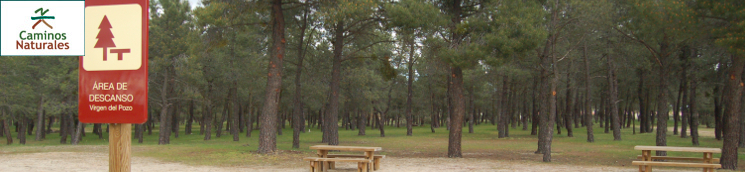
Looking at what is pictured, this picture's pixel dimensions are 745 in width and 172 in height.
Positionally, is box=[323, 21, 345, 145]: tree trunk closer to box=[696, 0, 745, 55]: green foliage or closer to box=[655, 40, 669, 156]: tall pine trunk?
box=[655, 40, 669, 156]: tall pine trunk

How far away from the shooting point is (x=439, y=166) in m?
13.2


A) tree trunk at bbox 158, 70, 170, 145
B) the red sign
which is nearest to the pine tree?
the red sign

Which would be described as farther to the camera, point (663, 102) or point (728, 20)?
point (663, 102)

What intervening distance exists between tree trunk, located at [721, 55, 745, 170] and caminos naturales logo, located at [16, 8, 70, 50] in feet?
44.4

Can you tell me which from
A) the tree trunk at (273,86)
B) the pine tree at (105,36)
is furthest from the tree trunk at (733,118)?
the pine tree at (105,36)

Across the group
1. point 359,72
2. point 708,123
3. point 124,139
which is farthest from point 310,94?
point 708,123

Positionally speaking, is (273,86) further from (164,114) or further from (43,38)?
(43,38)

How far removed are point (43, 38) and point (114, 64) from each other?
0.57 meters

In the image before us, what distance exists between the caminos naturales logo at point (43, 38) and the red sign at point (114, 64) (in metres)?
0.19

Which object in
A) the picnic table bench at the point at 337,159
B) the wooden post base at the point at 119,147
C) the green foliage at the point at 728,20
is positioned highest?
the green foliage at the point at 728,20

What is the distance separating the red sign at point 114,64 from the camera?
3469mm

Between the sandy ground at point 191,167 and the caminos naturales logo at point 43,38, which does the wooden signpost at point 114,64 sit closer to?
the caminos naturales logo at point 43,38

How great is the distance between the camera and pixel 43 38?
3.58 m

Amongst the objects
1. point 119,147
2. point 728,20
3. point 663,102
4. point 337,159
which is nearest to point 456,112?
point 337,159
